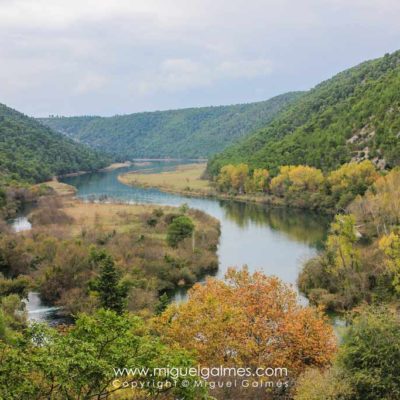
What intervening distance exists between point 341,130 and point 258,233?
49377 millimetres

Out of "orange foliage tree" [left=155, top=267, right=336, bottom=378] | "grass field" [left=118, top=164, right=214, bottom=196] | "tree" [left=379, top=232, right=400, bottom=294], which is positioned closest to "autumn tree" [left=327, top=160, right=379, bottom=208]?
"grass field" [left=118, top=164, right=214, bottom=196]

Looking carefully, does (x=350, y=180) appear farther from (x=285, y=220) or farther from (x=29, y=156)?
(x=29, y=156)

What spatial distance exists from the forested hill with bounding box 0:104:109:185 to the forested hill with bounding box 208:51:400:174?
48.7m

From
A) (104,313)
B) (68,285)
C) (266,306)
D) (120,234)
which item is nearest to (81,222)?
(120,234)

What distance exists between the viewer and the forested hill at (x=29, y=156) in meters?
139

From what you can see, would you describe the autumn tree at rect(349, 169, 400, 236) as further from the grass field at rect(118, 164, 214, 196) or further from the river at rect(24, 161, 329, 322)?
the grass field at rect(118, 164, 214, 196)

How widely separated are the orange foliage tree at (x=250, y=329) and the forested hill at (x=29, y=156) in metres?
100

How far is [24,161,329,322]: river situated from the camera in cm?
6356

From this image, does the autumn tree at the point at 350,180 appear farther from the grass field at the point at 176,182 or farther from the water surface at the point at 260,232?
the grass field at the point at 176,182

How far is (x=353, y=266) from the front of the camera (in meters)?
49.8

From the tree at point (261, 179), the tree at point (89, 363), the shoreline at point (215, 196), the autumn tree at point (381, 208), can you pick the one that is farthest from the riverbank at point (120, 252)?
the tree at point (261, 179)

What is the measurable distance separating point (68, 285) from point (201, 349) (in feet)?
96.2

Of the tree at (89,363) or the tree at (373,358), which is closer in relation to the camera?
the tree at (89,363)

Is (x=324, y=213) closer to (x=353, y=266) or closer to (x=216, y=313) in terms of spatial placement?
(x=353, y=266)
